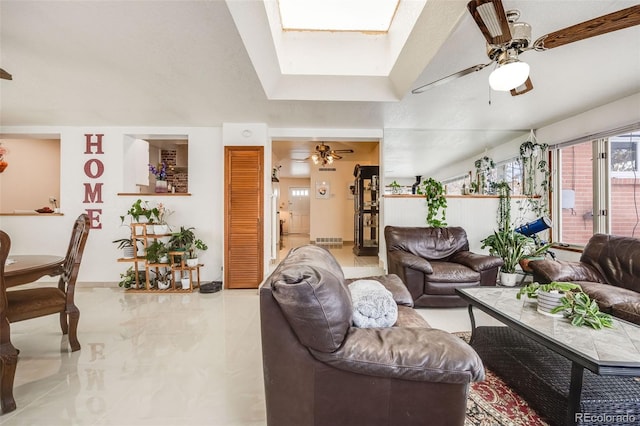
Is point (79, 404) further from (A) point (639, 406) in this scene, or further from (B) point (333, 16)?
(B) point (333, 16)

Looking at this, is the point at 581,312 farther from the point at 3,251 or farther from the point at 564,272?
the point at 3,251

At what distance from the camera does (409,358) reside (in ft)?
3.39

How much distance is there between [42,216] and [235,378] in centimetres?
443

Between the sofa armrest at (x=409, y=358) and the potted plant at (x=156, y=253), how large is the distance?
3532mm

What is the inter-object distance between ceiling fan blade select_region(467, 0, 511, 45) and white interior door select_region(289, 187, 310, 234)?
10318 mm

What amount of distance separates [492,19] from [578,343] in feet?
5.84

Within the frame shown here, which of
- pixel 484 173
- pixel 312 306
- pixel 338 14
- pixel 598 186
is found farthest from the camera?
pixel 484 173

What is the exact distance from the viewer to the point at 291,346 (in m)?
1.10

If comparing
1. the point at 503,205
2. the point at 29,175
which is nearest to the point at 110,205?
the point at 29,175

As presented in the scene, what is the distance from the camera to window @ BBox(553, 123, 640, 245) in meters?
3.29

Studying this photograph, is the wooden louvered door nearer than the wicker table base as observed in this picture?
No

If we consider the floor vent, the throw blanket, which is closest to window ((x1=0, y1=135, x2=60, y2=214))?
the floor vent

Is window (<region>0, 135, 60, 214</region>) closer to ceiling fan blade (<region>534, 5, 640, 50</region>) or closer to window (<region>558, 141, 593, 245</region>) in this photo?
ceiling fan blade (<region>534, 5, 640, 50</region>)

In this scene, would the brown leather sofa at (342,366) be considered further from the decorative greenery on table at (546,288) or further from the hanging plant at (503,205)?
the hanging plant at (503,205)
